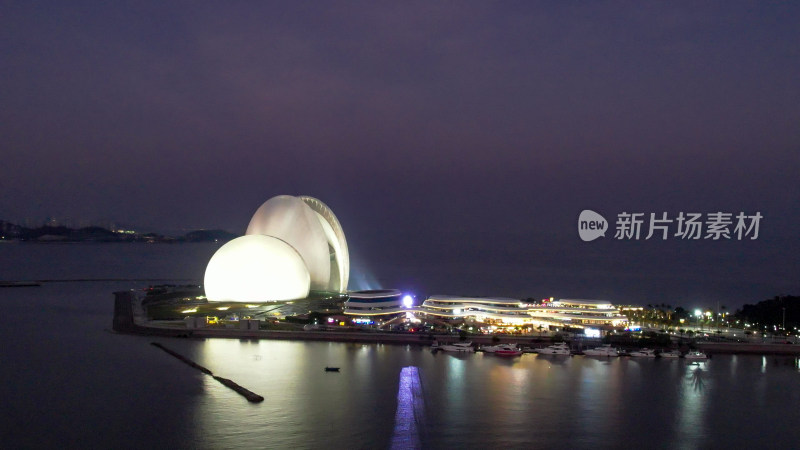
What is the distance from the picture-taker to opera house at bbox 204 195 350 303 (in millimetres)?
→ 18812

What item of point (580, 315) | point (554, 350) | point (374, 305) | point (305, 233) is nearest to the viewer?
point (554, 350)

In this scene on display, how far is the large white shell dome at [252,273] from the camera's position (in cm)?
1875

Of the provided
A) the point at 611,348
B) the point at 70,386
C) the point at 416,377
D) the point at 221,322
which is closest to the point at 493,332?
the point at 611,348

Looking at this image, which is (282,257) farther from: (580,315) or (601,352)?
(601,352)

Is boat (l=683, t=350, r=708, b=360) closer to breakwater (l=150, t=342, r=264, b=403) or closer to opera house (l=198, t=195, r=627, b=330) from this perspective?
opera house (l=198, t=195, r=627, b=330)

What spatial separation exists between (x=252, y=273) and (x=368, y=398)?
9.82 metres

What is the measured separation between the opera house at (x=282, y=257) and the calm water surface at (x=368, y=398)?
3996mm

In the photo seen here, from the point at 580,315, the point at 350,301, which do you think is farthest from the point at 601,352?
the point at 350,301

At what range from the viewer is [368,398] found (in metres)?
9.71

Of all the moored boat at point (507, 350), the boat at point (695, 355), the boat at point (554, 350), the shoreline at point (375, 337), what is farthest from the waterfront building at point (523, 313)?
the boat at point (695, 355)

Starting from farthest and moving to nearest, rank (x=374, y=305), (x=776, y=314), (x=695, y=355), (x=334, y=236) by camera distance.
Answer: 1. (x=334, y=236)
2. (x=776, y=314)
3. (x=374, y=305)
4. (x=695, y=355)

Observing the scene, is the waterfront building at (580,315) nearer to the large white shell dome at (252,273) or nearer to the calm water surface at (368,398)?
the calm water surface at (368,398)

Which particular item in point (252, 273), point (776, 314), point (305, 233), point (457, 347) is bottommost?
point (457, 347)

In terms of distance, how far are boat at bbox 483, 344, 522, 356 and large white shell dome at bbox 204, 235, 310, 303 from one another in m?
7.22
